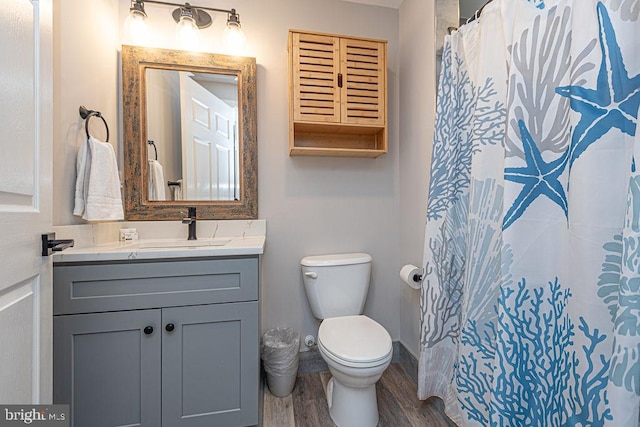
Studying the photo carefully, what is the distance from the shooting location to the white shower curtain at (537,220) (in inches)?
26.4

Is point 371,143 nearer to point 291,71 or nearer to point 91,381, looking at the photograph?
point 291,71

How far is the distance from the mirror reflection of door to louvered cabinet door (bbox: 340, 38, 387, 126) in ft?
2.29

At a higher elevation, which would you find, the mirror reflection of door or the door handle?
the mirror reflection of door

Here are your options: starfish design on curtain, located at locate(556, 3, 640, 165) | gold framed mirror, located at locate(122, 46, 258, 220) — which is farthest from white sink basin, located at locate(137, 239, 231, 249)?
starfish design on curtain, located at locate(556, 3, 640, 165)

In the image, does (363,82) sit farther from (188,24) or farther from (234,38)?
(188,24)

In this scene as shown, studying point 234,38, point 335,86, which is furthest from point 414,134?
point 234,38

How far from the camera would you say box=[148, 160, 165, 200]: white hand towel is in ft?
5.40

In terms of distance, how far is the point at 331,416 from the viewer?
1.42 m

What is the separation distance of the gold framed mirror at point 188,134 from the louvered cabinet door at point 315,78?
0.31 m

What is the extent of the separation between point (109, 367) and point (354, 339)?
108 centimetres

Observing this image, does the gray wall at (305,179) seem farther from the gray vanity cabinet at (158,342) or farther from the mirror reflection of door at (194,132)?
the gray vanity cabinet at (158,342)

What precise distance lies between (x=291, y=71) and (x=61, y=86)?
1.08 metres

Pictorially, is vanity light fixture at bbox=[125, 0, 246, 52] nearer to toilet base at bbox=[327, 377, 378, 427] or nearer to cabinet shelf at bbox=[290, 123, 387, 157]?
cabinet shelf at bbox=[290, 123, 387, 157]

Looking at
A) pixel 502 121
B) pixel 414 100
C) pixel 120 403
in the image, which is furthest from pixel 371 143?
pixel 120 403
